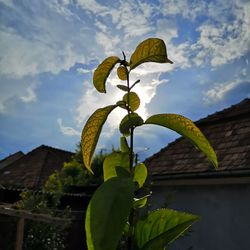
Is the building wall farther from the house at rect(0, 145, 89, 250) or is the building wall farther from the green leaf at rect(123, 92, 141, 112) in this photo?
the green leaf at rect(123, 92, 141, 112)

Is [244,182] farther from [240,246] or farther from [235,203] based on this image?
[240,246]

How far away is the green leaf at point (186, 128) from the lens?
1.04m

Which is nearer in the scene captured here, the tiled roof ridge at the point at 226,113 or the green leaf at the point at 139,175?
the green leaf at the point at 139,175

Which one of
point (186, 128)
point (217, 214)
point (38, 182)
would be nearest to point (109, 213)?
point (186, 128)

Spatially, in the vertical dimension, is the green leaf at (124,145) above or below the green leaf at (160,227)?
above

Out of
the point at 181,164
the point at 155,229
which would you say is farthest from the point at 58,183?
the point at 155,229

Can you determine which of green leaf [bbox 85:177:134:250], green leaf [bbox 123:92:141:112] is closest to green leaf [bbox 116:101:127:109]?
green leaf [bbox 123:92:141:112]

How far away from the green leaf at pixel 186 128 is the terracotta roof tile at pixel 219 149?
7.52 meters

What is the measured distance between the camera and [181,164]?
10539 millimetres

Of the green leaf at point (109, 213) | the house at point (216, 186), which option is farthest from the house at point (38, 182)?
the green leaf at point (109, 213)

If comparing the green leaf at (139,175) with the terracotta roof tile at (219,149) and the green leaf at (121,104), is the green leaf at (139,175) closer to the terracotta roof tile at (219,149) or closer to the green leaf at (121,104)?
the green leaf at (121,104)

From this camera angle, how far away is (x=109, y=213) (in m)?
0.79

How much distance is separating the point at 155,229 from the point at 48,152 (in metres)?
25.1

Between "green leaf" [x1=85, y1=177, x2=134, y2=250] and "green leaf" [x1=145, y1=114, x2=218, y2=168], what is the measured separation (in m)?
0.27
